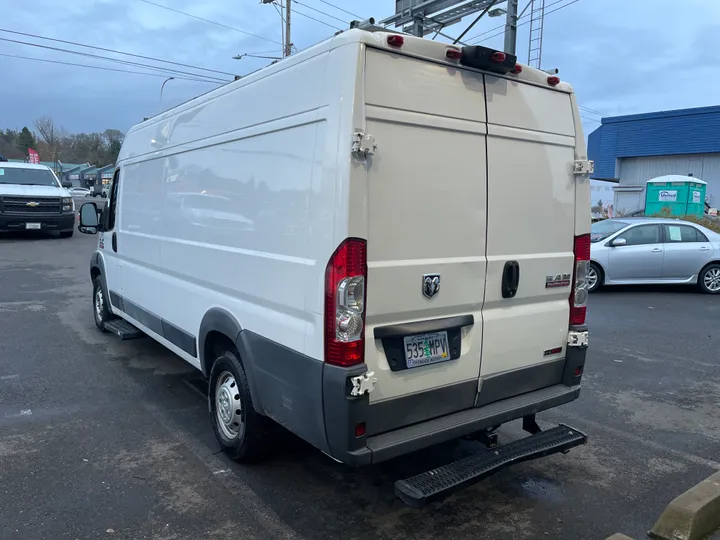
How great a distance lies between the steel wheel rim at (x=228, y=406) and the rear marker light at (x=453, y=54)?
254cm

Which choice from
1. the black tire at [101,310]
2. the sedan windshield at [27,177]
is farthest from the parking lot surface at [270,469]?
the sedan windshield at [27,177]

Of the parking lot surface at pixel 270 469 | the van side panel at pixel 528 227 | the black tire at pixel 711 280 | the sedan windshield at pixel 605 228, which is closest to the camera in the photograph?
the parking lot surface at pixel 270 469

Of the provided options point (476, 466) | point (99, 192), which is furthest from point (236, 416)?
point (99, 192)

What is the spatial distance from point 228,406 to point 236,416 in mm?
112

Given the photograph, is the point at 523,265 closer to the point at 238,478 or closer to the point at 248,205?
the point at 248,205

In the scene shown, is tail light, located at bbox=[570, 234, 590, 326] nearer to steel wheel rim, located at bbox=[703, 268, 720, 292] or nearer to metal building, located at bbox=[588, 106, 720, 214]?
steel wheel rim, located at bbox=[703, 268, 720, 292]

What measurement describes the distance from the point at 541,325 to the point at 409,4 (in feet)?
32.1

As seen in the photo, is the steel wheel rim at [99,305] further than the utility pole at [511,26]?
No

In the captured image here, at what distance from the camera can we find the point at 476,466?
10.8 feet

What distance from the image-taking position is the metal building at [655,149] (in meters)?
31.6

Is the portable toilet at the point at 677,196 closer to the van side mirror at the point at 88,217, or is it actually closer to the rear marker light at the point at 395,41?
the van side mirror at the point at 88,217

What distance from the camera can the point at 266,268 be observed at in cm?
348

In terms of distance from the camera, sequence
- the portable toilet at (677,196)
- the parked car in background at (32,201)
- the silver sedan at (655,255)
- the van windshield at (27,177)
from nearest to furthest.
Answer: the silver sedan at (655,255) < the parked car in background at (32,201) < the van windshield at (27,177) < the portable toilet at (677,196)

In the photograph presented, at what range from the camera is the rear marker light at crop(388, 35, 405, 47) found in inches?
118
